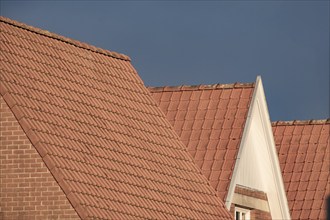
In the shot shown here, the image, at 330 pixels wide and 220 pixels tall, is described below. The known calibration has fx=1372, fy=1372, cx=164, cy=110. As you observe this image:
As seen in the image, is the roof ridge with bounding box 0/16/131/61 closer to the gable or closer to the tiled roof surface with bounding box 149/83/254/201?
the tiled roof surface with bounding box 149/83/254/201

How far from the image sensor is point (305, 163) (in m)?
37.2

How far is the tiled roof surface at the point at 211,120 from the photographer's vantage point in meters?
32.1

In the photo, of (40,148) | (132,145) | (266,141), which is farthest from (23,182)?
(266,141)

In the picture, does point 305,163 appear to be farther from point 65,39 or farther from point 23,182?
point 23,182

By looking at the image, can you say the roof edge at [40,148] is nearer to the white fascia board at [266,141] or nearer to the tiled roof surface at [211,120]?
the tiled roof surface at [211,120]

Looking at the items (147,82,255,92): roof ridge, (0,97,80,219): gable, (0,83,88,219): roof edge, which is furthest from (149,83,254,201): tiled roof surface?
(0,97,80,219): gable

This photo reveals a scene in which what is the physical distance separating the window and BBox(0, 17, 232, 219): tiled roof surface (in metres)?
1.65

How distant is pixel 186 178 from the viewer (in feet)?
100

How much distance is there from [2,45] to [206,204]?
19.1ft

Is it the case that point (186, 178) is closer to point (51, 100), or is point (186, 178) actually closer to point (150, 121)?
point (150, 121)

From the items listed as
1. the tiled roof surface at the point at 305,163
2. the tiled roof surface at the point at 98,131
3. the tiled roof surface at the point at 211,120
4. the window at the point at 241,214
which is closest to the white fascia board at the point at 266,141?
the tiled roof surface at the point at 211,120

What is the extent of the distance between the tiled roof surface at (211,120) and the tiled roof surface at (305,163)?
393cm

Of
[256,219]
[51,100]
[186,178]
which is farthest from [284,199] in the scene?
[51,100]

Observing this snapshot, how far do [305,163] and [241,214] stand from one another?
15.8 ft
